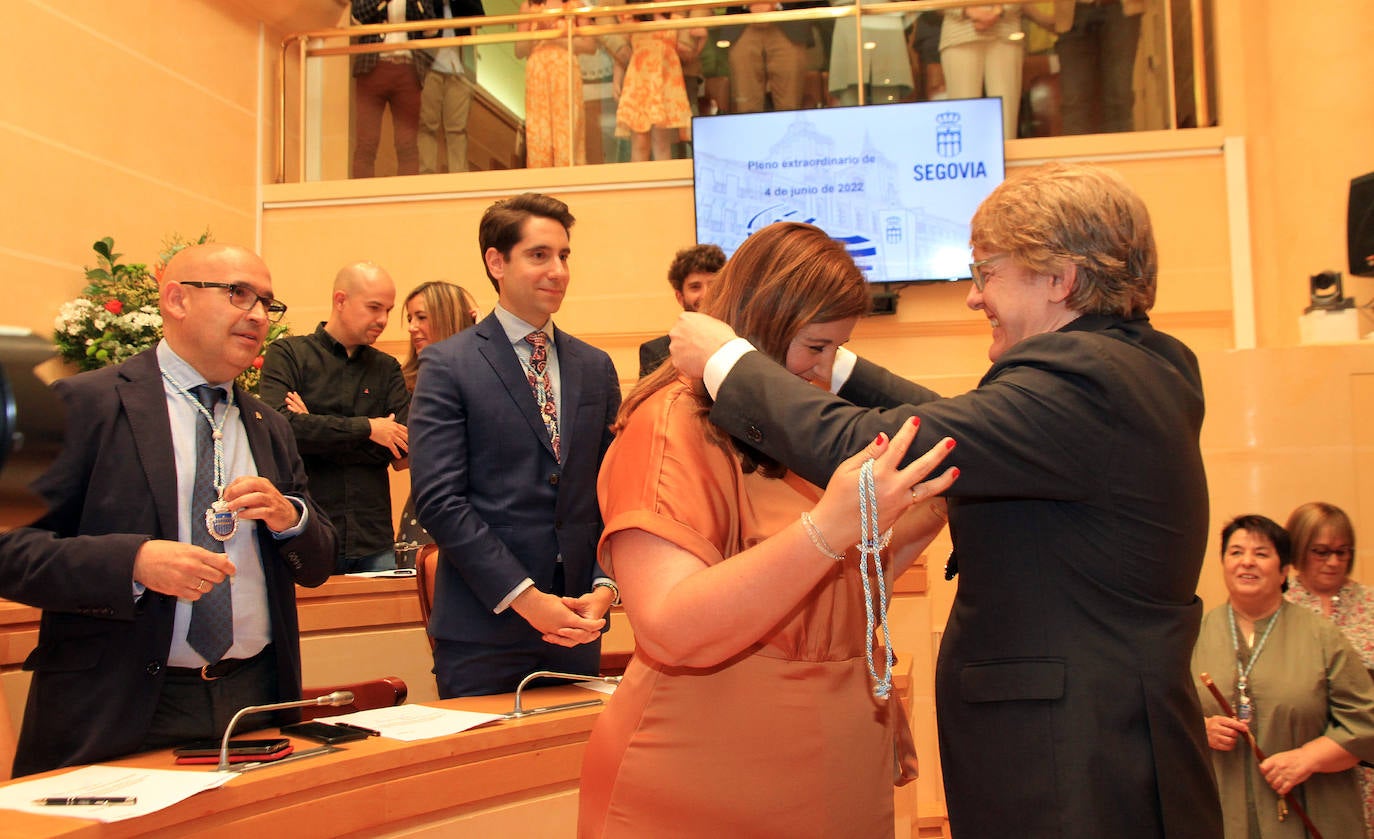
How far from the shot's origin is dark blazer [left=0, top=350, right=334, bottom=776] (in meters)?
2.07

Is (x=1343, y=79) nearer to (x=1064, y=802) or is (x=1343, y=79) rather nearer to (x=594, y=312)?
(x=594, y=312)

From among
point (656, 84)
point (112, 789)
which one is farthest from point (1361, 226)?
point (112, 789)

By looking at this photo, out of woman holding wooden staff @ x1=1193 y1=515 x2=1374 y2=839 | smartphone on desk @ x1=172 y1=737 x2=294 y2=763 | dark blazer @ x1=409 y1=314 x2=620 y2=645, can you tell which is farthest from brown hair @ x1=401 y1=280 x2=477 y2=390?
woman holding wooden staff @ x1=1193 y1=515 x2=1374 y2=839

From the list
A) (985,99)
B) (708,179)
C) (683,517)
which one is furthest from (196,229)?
(683,517)

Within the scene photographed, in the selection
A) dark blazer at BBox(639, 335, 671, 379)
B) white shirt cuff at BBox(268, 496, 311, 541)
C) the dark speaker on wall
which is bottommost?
white shirt cuff at BBox(268, 496, 311, 541)

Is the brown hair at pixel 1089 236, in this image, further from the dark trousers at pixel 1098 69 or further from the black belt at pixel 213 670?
the dark trousers at pixel 1098 69

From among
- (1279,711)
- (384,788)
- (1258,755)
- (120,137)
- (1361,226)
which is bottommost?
(1258,755)

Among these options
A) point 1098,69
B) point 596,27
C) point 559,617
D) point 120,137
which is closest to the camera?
point 559,617

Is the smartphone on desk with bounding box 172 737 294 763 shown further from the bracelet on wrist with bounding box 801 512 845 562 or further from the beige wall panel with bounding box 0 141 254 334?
the beige wall panel with bounding box 0 141 254 334

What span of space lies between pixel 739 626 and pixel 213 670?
1.38 meters

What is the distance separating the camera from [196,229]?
7.15 metres

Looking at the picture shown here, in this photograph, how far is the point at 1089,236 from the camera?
158 cm

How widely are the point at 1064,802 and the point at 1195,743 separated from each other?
0.20 metres

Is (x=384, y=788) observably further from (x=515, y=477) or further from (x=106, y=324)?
(x=106, y=324)
